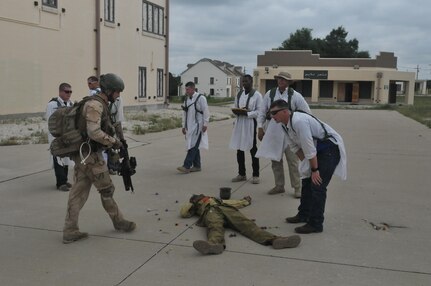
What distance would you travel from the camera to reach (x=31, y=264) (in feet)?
15.6

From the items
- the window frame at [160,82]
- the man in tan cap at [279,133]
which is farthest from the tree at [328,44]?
the man in tan cap at [279,133]

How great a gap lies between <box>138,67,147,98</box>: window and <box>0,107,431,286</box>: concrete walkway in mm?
19318

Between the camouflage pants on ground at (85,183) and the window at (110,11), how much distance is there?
20567mm

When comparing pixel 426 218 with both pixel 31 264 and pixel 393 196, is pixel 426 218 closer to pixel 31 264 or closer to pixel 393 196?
pixel 393 196

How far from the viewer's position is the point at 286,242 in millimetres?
5215

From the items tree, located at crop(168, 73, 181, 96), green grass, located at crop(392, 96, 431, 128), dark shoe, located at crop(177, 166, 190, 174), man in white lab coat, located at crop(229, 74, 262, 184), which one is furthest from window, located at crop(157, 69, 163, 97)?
tree, located at crop(168, 73, 181, 96)

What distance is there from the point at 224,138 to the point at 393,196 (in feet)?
29.3

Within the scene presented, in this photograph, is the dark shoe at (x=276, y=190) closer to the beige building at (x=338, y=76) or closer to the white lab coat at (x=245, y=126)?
the white lab coat at (x=245, y=126)

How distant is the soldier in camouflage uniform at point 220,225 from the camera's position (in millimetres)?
5066

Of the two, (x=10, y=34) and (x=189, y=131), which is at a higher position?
(x=10, y=34)

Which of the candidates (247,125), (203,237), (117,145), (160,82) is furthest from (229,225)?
(160,82)

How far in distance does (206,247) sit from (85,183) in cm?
153

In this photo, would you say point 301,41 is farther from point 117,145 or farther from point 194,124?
point 117,145

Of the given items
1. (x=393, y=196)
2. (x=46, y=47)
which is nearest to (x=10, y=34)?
(x=46, y=47)
